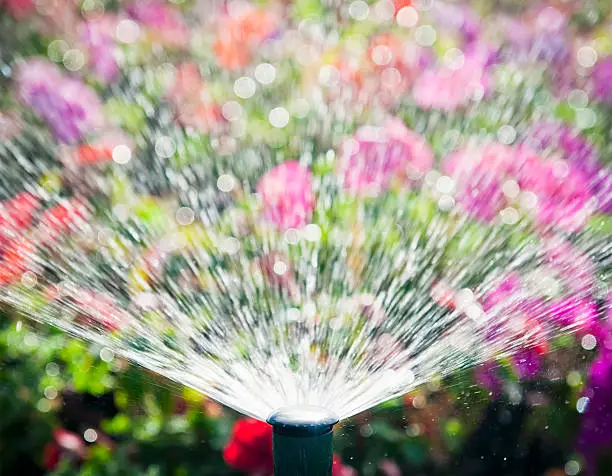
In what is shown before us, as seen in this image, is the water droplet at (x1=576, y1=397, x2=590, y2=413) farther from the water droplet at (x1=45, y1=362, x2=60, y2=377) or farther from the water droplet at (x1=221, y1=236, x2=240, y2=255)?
the water droplet at (x1=45, y1=362, x2=60, y2=377)

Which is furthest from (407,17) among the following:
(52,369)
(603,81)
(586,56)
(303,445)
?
(303,445)

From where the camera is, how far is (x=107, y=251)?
171cm

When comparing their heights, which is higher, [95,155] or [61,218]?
[95,155]

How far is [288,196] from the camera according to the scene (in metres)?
1.67

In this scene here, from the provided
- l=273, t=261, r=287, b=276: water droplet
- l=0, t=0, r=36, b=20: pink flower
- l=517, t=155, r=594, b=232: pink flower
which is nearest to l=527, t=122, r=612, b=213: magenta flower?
l=517, t=155, r=594, b=232: pink flower

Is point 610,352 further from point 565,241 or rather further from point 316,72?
point 316,72

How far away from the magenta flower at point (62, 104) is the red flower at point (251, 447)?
0.87 m

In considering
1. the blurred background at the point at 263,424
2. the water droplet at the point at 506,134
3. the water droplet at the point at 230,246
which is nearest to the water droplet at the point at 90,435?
the blurred background at the point at 263,424

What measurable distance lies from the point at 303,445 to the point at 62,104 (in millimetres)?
1358

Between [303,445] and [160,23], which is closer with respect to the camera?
[303,445]

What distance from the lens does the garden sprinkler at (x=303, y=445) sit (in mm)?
828

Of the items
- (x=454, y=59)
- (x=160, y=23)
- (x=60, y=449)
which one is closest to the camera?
(x=60, y=449)

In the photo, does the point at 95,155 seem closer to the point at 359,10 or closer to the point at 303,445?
the point at 359,10

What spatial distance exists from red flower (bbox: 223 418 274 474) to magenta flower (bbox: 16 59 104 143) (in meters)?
0.87
